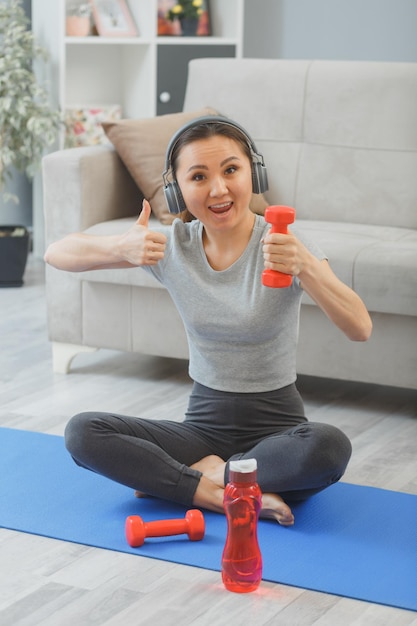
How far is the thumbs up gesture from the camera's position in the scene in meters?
1.92

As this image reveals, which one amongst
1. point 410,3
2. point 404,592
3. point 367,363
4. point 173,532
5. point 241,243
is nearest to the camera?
point 404,592

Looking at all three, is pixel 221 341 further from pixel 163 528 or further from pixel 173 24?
pixel 173 24

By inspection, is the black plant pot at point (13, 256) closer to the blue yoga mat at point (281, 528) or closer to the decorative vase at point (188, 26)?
the decorative vase at point (188, 26)

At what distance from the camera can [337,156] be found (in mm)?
3178

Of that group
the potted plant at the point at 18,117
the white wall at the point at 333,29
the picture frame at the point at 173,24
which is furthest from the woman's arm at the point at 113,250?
the white wall at the point at 333,29

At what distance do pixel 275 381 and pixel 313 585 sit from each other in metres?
0.48

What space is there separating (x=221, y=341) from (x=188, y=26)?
2744mm

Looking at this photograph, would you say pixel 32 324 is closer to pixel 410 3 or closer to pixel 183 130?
pixel 183 130

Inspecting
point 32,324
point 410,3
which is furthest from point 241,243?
point 410,3

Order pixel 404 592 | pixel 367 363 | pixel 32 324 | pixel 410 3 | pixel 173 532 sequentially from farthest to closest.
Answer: pixel 410 3 → pixel 32 324 → pixel 367 363 → pixel 173 532 → pixel 404 592

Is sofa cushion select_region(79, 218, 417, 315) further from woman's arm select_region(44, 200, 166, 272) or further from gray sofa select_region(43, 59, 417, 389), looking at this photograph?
woman's arm select_region(44, 200, 166, 272)

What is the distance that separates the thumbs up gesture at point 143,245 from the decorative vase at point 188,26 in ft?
8.98

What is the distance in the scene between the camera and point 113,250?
2006 millimetres

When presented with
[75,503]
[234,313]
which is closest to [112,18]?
[234,313]
